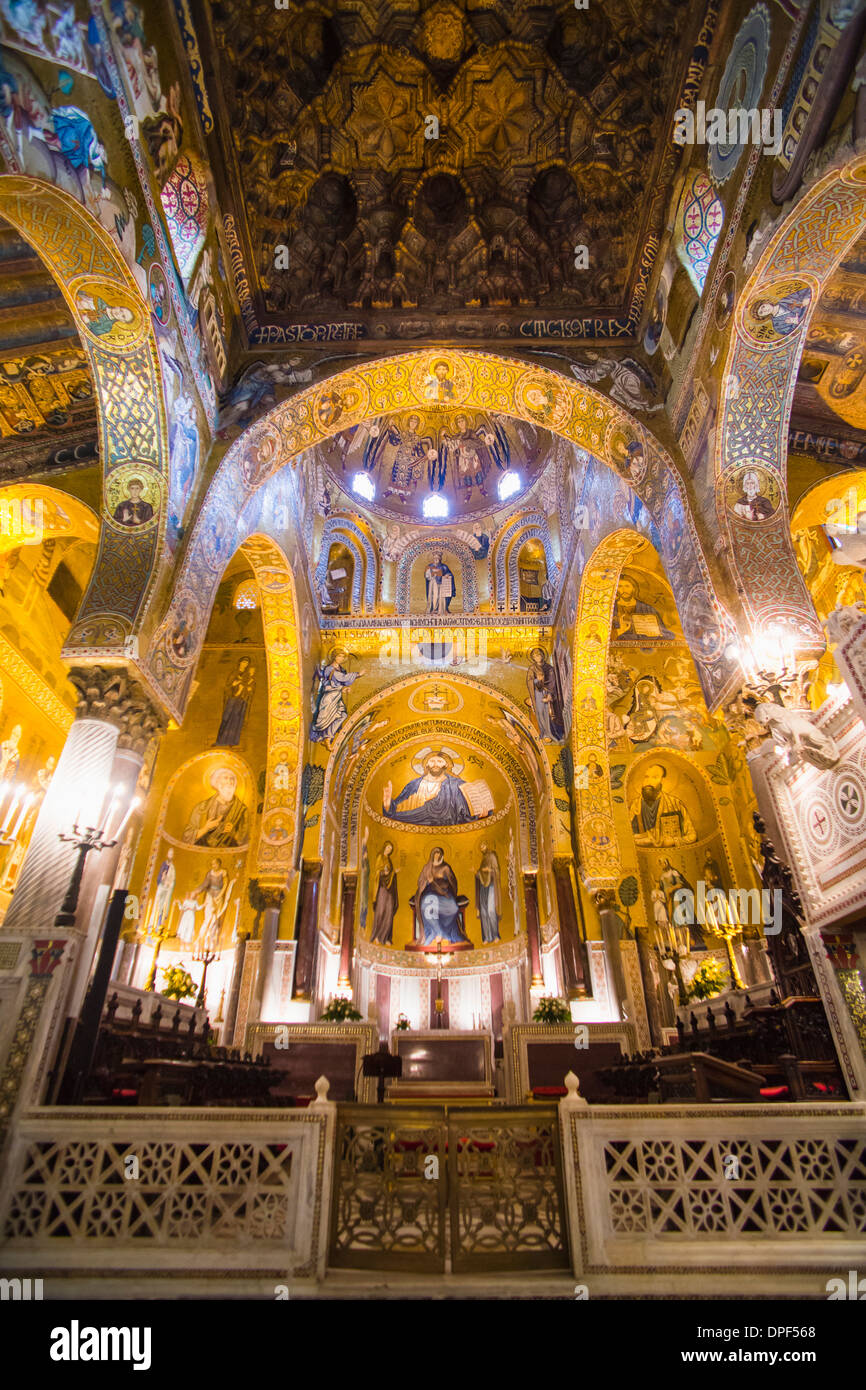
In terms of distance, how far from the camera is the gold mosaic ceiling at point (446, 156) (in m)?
8.60

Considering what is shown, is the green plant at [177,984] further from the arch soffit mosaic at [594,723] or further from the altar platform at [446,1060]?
the arch soffit mosaic at [594,723]

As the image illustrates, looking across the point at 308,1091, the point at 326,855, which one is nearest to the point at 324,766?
the point at 326,855

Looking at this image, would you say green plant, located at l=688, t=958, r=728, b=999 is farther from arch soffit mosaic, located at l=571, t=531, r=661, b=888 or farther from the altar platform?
the altar platform

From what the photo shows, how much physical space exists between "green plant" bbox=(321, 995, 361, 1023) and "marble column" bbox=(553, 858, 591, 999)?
14.4 feet

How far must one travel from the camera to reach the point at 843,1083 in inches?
230

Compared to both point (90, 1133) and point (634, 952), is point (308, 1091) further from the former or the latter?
point (90, 1133)

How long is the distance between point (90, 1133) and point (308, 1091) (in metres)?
7.83

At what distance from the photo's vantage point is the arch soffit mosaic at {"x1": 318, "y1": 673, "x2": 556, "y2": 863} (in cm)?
1603

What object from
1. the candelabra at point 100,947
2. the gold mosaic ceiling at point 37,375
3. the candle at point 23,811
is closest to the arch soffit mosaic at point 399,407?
the candelabra at point 100,947

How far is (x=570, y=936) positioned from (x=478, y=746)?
6.21m

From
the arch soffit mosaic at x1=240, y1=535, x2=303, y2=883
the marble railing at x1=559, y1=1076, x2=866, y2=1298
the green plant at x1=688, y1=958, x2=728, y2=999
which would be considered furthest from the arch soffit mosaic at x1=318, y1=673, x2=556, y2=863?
the marble railing at x1=559, y1=1076, x2=866, y2=1298

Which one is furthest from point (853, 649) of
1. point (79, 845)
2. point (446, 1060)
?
point (446, 1060)

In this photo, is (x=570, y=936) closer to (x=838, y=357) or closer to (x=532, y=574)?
(x=532, y=574)
